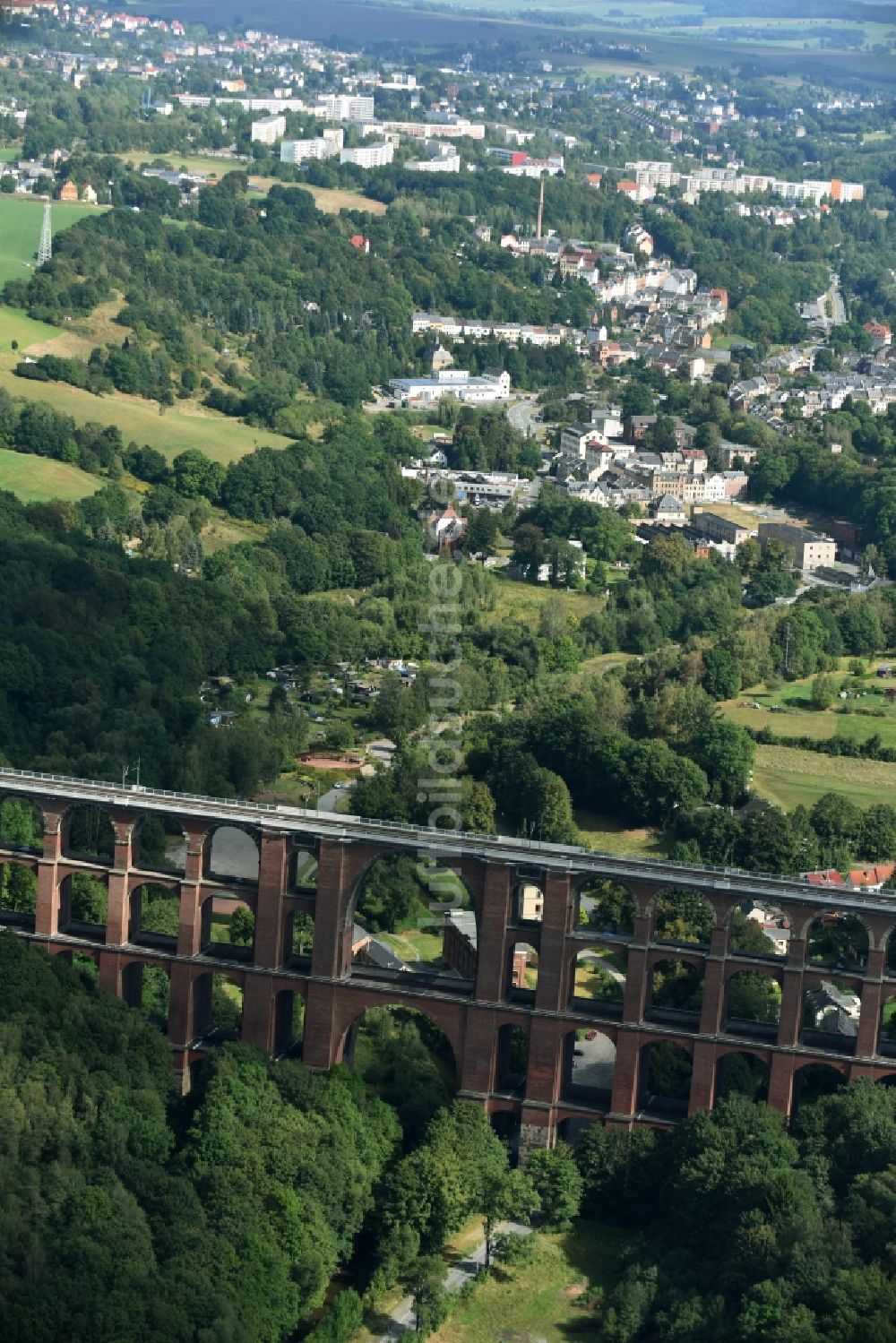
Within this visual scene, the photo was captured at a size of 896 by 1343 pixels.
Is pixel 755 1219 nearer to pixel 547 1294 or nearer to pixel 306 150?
pixel 547 1294

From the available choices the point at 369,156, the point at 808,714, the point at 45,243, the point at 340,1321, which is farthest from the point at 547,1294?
the point at 369,156

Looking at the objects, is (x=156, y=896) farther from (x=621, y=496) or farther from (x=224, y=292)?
(x=224, y=292)

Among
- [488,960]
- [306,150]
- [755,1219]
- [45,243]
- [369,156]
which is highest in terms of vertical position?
[488,960]

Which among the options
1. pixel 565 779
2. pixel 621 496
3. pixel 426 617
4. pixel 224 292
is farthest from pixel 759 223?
pixel 565 779

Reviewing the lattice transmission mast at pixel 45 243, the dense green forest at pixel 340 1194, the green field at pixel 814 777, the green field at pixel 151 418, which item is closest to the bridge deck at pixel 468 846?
the dense green forest at pixel 340 1194

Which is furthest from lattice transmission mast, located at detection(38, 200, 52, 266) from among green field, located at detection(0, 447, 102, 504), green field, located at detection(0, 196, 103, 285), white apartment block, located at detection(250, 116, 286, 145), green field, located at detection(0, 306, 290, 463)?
white apartment block, located at detection(250, 116, 286, 145)
